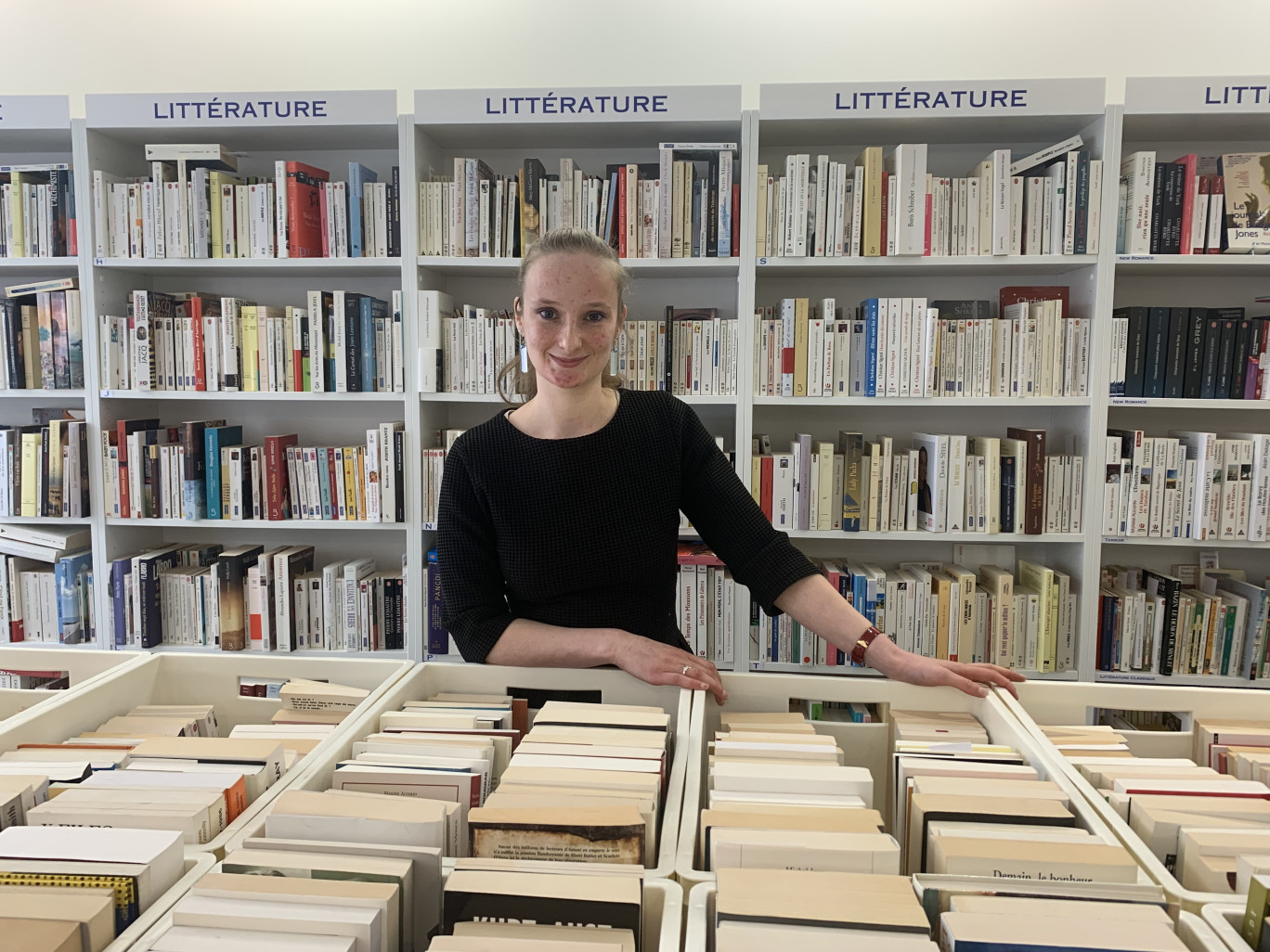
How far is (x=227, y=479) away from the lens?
9.24ft

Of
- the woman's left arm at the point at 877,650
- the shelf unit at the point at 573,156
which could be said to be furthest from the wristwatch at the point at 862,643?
the shelf unit at the point at 573,156

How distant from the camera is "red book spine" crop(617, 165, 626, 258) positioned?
103 inches

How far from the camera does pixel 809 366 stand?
2.63 metres

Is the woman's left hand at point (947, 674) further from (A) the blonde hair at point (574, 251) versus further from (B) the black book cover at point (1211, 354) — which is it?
(B) the black book cover at point (1211, 354)

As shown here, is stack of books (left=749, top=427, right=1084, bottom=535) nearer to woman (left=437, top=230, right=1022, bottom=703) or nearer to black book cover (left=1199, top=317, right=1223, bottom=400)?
black book cover (left=1199, top=317, right=1223, bottom=400)

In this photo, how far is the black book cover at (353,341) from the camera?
2.74m

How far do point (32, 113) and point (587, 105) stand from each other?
1763mm

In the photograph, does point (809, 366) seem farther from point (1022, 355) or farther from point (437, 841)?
point (437, 841)

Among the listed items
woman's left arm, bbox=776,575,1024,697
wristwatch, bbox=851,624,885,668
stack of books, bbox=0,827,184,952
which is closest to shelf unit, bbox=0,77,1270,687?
woman's left arm, bbox=776,575,1024,697

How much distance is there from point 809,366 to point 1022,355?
2.08 ft

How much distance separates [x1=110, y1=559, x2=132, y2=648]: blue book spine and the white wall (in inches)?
67.2

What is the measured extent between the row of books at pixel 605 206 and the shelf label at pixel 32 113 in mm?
1159

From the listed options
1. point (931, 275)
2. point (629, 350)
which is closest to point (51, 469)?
point (629, 350)

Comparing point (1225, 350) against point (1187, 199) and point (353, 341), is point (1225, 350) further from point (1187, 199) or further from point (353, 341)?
point (353, 341)
